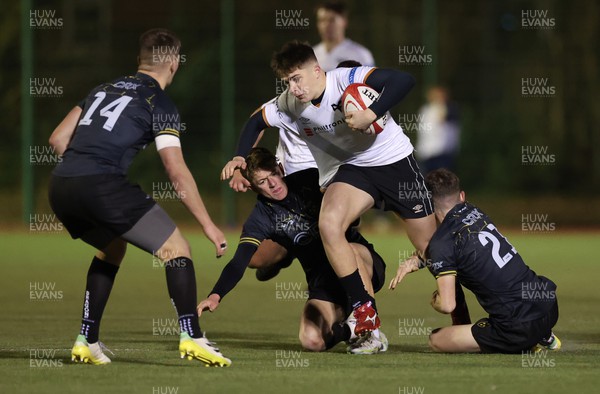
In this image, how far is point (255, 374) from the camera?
6.21 metres

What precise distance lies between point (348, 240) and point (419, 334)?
85 cm

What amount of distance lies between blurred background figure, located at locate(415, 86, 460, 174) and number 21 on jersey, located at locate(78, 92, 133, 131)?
12026 millimetres

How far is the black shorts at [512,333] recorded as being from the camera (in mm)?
6832

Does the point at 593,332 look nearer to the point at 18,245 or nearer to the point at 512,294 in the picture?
the point at 512,294

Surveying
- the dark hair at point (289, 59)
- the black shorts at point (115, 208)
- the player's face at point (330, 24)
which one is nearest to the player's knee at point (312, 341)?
the black shorts at point (115, 208)

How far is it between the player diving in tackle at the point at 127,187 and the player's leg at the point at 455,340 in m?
1.38

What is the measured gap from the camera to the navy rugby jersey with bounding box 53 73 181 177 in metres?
6.44

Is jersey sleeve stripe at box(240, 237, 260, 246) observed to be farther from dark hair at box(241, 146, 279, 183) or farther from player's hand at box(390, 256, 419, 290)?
player's hand at box(390, 256, 419, 290)

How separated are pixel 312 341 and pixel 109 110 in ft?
6.46

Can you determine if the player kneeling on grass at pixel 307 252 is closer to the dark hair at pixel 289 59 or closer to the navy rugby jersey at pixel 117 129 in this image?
the dark hair at pixel 289 59

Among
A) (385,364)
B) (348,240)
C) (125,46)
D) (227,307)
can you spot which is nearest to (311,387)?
(385,364)

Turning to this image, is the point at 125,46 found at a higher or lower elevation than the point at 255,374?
higher

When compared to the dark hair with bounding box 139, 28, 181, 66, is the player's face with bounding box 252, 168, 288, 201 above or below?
below

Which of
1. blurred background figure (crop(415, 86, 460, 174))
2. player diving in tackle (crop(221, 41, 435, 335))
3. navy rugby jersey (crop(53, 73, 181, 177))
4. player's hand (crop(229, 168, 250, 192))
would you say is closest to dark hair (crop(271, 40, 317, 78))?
player diving in tackle (crop(221, 41, 435, 335))
